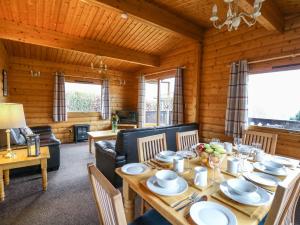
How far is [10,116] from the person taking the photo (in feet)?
6.40

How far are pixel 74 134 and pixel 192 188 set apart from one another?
5.02 meters

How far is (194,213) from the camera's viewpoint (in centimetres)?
89

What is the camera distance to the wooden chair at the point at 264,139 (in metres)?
2.03

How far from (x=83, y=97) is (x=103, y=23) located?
118 inches

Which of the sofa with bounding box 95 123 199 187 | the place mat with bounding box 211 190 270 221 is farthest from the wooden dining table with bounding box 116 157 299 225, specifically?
the sofa with bounding box 95 123 199 187

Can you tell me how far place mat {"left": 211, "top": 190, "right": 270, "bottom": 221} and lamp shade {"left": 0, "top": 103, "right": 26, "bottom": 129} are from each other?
225cm

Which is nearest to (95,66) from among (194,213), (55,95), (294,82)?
(55,95)

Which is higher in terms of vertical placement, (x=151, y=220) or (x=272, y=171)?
(x=272, y=171)

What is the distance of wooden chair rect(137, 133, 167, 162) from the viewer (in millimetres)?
1759

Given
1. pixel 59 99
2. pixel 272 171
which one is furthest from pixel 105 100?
pixel 272 171

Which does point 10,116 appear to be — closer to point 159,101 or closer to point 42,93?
point 42,93

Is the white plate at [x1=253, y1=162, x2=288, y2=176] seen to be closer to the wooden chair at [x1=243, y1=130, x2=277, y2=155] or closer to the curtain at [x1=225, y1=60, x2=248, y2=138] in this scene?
the wooden chair at [x1=243, y1=130, x2=277, y2=155]

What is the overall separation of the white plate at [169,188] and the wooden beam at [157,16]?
2.40 metres

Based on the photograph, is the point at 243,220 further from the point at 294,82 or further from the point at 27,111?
the point at 27,111
